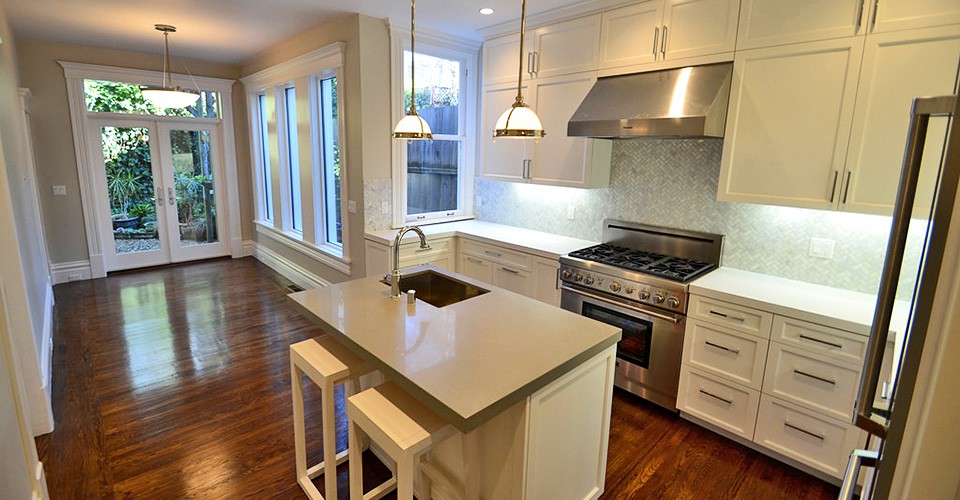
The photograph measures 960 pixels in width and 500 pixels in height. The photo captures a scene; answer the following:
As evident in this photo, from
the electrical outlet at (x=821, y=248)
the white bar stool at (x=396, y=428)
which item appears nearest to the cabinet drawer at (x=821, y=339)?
the electrical outlet at (x=821, y=248)

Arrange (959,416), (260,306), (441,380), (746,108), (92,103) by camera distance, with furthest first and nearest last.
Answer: (92,103) < (260,306) < (746,108) < (441,380) < (959,416)

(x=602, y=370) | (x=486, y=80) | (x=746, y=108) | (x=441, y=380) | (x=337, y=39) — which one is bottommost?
(x=602, y=370)

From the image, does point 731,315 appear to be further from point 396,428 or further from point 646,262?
point 396,428

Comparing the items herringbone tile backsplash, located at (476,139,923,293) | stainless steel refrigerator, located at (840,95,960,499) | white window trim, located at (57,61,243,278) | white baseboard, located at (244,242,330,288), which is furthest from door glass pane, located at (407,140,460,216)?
stainless steel refrigerator, located at (840,95,960,499)

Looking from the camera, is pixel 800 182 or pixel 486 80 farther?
pixel 486 80

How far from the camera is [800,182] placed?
2439 mm

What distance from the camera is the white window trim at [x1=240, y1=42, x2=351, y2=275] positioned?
424cm

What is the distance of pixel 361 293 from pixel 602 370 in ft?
4.18

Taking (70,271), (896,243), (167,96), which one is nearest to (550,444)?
(896,243)

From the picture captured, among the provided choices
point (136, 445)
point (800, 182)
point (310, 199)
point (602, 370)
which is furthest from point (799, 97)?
point (310, 199)

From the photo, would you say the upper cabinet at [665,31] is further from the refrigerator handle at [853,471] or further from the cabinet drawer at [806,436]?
the refrigerator handle at [853,471]

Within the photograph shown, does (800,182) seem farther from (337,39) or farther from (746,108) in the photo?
(337,39)

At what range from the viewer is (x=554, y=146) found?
3600mm

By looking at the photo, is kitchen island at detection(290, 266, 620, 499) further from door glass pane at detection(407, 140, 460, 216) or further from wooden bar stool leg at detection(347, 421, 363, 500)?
door glass pane at detection(407, 140, 460, 216)
